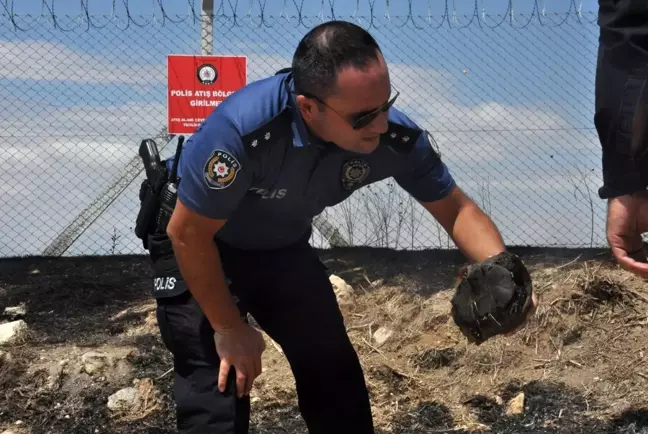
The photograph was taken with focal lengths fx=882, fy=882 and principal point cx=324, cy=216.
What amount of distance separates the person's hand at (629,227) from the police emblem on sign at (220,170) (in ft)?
3.80

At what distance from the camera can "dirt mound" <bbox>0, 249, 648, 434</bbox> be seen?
5.20 meters

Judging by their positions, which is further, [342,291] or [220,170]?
[342,291]

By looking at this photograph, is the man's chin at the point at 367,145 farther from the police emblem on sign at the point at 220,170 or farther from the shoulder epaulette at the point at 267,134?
the police emblem on sign at the point at 220,170

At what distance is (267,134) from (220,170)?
190 millimetres

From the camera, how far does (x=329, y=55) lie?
103 inches

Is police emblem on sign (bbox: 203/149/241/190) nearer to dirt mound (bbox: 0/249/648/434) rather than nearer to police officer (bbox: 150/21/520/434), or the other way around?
police officer (bbox: 150/21/520/434)

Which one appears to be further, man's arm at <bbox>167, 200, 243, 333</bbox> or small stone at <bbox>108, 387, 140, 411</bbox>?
small stone at <bbox>108, 387, 140, 411</bbox>

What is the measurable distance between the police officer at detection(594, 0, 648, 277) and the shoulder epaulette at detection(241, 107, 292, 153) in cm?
95

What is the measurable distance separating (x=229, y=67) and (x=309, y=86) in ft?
15.5

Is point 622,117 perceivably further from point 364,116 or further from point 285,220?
point 285,220

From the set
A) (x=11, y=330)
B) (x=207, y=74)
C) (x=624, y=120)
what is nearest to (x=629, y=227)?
(x=624, y=120)

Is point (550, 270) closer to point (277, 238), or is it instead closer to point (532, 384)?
point (532, 384)

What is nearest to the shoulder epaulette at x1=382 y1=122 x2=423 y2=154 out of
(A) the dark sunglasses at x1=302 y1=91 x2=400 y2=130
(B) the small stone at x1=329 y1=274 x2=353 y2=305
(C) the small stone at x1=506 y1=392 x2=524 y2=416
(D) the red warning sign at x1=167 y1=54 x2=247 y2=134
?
(A) the dark sunglasses at x1=302 y1=91 x2=400 y2=130

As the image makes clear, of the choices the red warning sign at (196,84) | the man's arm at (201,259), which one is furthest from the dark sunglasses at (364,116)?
the red warning sign at (196,84)
